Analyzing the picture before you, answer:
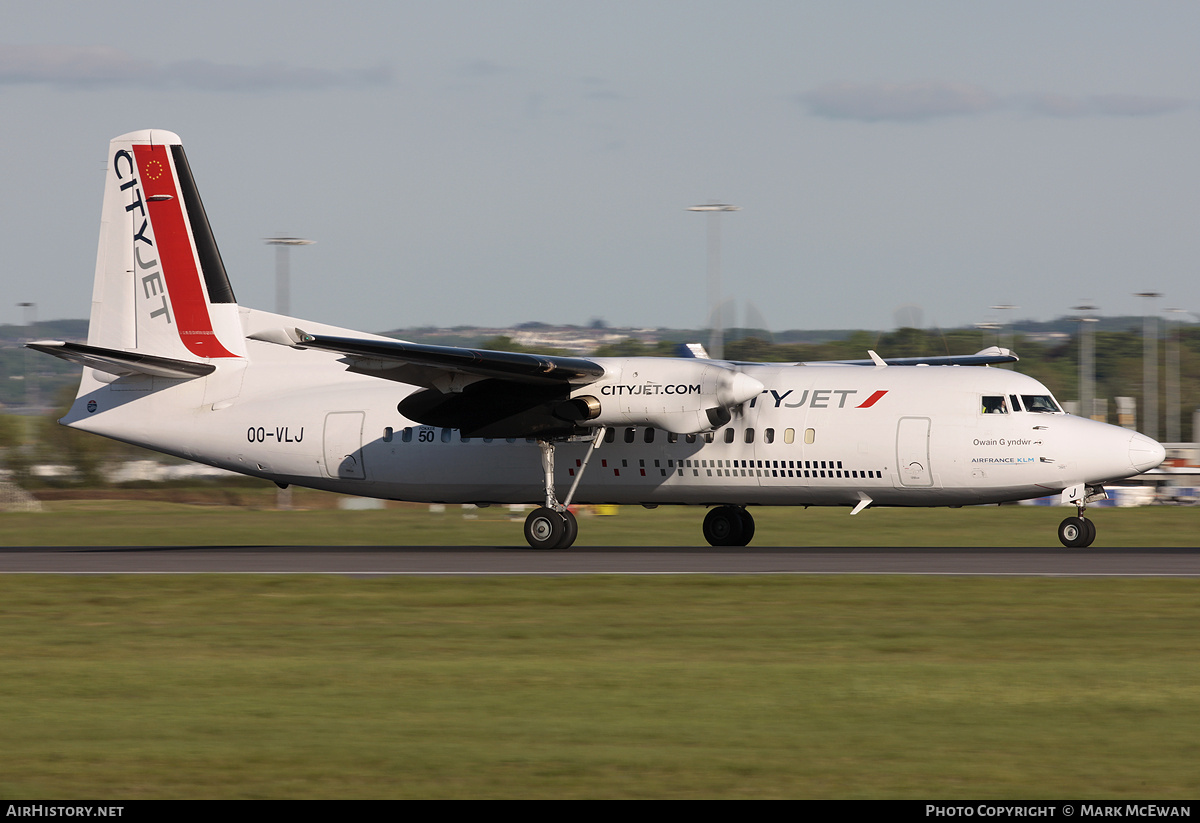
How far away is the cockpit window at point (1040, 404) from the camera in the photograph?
845 inches

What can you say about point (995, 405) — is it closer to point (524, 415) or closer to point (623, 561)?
point (623, 561)

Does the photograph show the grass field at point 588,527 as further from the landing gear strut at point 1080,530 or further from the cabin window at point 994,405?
the cabin window at point 994,405

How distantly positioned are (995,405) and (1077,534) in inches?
95.8

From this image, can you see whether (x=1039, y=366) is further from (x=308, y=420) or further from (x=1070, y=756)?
(x=1070, y=756)

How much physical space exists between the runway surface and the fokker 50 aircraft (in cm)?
109

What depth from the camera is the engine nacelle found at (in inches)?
853

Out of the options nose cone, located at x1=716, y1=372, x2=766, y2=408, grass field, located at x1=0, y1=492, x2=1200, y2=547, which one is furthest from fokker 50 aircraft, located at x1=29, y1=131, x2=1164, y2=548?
grass field, located at x1=0, y1=492, x2=1200, y2=547

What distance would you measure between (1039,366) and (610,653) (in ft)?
307

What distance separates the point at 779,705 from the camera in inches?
372

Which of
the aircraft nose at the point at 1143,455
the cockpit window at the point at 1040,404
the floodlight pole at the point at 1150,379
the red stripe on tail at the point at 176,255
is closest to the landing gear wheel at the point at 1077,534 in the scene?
the aircraft nose at the point at 1143,455

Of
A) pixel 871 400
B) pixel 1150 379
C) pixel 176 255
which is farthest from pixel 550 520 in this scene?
pixel 1150 379

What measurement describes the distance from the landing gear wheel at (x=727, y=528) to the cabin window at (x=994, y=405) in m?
5.09

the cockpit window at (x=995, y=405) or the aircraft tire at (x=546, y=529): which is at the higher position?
the cockpit window at (x=995, y=405)
